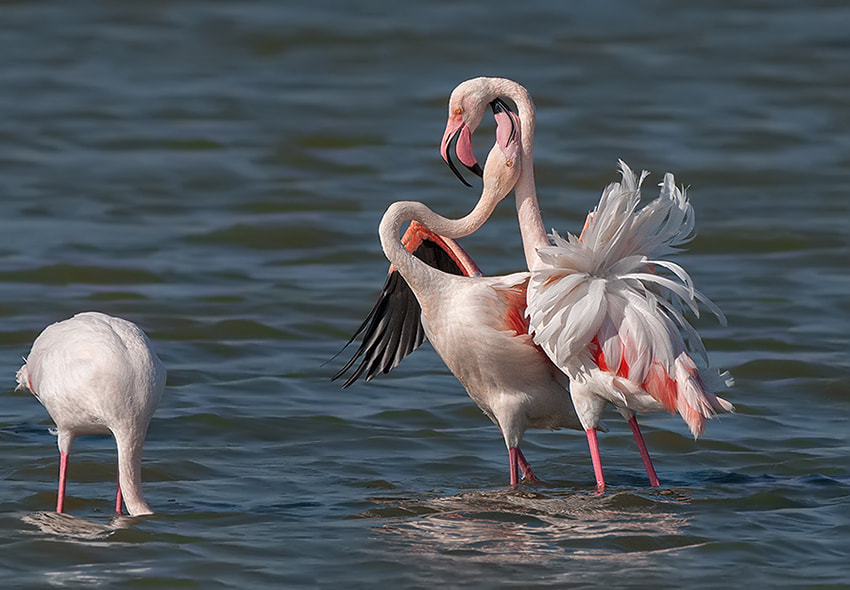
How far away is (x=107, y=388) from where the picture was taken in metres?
6.07

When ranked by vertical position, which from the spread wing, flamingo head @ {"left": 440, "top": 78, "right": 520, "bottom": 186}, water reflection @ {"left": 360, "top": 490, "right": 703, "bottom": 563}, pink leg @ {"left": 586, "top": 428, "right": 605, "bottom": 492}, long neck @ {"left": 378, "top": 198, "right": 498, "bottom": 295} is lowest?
water reflection @ {"left": 360, "top": 490, "right": 703, "bottom": 563}

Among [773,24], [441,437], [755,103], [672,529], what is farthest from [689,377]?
[773,24]

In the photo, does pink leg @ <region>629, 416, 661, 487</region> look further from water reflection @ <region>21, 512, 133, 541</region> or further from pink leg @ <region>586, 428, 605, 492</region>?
water reflection @ <region>21, 512, 133, 541</region>

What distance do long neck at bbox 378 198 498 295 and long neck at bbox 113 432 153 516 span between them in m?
1.42

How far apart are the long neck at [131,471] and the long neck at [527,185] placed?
6.60ft

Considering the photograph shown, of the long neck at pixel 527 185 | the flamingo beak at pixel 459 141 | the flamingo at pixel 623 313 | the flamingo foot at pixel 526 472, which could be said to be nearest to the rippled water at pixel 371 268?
the flamingo foot at pixel 526 472

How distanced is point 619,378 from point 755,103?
1089 cm

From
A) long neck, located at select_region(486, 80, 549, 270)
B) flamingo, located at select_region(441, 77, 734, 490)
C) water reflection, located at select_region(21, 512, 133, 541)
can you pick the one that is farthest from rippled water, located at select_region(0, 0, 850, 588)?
long neck, located at select_region(486, 80, 549, 270)

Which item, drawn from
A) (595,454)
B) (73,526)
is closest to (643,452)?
(595,454)

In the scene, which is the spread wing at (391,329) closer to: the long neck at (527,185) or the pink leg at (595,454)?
the long neck at (527,185)

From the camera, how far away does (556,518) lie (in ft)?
21.0

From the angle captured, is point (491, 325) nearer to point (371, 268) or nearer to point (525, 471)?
point (525, 471)

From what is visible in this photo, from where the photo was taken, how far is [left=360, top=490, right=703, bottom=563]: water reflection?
5.98 meters

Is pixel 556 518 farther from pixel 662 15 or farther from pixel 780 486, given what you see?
pixel 662 15
